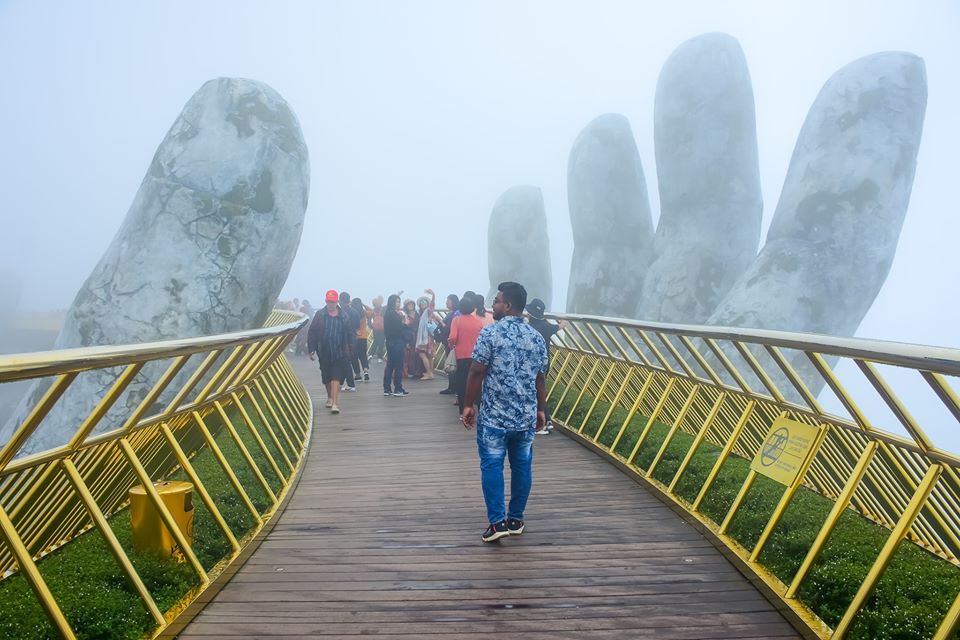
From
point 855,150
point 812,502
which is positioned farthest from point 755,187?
point 812,502

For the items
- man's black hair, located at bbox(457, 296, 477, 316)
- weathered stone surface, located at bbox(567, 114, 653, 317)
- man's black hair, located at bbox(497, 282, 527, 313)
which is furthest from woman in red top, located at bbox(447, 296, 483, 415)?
weathered stone surface, located at bbox(567, 114, 653, 317)

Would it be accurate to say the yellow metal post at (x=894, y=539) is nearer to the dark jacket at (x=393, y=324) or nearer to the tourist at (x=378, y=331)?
the dark jacket at (x=393, y=324)

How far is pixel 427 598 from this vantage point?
14.3 ft

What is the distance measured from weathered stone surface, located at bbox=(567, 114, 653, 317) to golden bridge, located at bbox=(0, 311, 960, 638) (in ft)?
90.9

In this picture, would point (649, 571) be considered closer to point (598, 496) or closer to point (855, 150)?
point (598, 496)

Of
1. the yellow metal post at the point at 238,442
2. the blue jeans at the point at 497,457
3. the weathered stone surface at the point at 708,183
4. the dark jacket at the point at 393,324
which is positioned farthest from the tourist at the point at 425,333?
the weathered stone surface at the point at 708,183

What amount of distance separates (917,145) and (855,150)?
203 cm

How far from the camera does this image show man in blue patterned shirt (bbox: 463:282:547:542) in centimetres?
543

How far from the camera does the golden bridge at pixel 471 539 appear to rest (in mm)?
3645

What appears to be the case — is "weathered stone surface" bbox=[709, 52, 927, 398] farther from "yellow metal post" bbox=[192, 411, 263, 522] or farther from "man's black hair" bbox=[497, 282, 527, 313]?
"yellow metal post" bbox=[192, 411, 263, 522]

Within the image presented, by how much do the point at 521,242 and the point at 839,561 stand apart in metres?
35.7

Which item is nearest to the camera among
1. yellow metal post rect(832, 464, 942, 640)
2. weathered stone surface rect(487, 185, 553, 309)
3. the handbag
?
yellow metal post rect(832, 464, 942, 640)

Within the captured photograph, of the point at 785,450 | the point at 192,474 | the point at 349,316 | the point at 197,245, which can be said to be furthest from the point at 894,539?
the point at 197,245

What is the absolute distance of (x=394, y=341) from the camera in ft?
45.8
